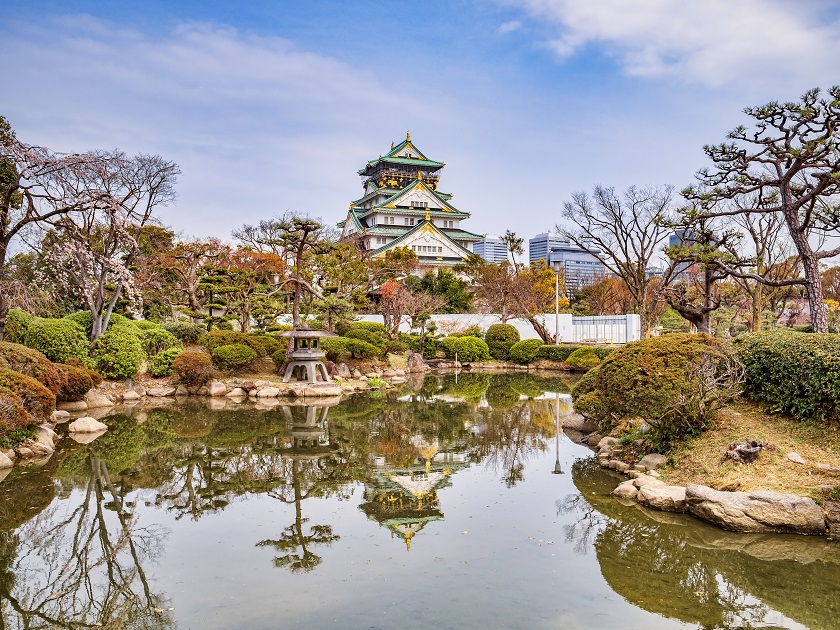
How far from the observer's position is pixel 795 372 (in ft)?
26.4

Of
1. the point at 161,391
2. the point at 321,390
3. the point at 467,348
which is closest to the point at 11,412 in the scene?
the point at 161,391

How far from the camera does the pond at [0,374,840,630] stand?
4.71m

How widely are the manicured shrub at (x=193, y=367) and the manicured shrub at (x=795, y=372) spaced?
43.1 ft

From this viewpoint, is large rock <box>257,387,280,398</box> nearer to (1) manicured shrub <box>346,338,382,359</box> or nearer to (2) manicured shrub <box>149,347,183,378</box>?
(2) manicured shrub <box>149,347,183,378</box>

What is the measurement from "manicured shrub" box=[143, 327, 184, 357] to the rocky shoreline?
46.5 ft

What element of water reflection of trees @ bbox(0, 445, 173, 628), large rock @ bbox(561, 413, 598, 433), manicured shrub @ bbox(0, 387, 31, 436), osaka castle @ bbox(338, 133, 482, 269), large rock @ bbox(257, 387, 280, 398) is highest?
osaka castle @ bbox(338, 133, 482, 269)

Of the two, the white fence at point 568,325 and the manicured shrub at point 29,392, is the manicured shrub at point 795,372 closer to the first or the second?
the manicured shrub at point 29,392

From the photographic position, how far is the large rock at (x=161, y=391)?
16.2 meters

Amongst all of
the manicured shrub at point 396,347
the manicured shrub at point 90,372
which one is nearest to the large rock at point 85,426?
the manicured shrub at point 90,372

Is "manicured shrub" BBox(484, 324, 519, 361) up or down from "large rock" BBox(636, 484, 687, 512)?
up

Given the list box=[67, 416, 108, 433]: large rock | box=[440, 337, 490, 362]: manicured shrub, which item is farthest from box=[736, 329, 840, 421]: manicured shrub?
box=[440, 337, 490, 362]: manicured shrub

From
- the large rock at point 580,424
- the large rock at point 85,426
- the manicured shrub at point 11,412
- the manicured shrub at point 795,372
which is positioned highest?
the manicured shrub at point 795,372

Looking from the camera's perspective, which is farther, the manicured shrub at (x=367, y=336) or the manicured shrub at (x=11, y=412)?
the manicured shrub at (x=367, y=336)

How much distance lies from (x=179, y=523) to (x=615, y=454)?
6198 mm
